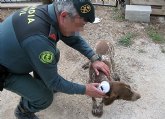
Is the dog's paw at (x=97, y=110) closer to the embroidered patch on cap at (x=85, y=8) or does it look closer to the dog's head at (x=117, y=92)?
the dog's head at (x=117, y=92)

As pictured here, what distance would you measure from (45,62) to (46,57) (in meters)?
0.05

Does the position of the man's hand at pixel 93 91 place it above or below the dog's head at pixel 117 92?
above

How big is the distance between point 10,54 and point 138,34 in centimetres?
308

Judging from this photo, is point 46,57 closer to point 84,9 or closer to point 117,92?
point 84,9

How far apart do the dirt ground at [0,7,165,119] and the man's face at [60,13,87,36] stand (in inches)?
61.5

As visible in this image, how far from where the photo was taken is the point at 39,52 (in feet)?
9.45

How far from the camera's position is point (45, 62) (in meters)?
2.92

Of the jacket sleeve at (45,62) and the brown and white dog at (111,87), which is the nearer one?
the jacket sleeve at (45,62)

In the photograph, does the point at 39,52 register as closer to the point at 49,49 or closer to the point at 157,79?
the point at 49,49

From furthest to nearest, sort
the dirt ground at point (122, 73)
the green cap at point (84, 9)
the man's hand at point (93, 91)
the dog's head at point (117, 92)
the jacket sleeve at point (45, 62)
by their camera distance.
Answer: the dirt ground at point (122, 73) → the dog's head at point (117, 92) → the man's hand at point (93, 91) → the jacket sleeve at point (45, 62) → the green cap at point (84, 9)

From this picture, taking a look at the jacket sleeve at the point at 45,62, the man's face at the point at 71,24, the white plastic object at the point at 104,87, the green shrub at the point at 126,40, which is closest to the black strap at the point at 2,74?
the jacket sleeve at the point at 45,62

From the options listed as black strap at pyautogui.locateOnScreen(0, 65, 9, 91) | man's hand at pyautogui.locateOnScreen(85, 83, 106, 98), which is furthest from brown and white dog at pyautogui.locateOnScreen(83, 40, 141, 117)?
black strap at pyautogui.locateOnScreen(0, 65, 9, 91)

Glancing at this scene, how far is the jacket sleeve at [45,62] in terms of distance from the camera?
2865mm

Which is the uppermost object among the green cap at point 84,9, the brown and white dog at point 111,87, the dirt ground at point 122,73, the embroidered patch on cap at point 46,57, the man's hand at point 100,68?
the green cap at point 84,9
